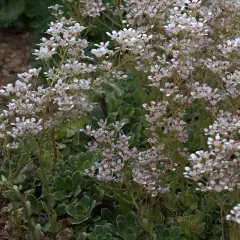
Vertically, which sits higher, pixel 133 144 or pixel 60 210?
pixel 133 144

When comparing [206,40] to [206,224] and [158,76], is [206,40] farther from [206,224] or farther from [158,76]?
[206,224]

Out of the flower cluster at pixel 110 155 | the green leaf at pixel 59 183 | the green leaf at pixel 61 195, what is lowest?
the green leaf at pixel 61 195

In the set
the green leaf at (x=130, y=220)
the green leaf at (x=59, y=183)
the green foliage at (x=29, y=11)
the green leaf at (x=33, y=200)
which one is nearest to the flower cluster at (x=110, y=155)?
the green leaf at (x=130, y=220)

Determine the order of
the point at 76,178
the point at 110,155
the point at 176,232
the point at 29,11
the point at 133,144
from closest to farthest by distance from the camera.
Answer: the point at 110,155
the point at 176,232
the point at 76,178
the point at 133,144
the point at 29,11

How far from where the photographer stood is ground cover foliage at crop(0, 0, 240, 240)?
2389 millimetres

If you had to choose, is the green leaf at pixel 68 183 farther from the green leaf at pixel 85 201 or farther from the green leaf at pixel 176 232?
the green leaf at pixel 176 232

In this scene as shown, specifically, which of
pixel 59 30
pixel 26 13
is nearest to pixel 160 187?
pixel 59 30

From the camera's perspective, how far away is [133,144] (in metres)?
3.23

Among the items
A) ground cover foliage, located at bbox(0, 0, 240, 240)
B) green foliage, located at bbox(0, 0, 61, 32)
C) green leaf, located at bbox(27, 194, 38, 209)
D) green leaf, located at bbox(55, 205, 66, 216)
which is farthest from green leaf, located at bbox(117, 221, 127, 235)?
green foliage, located at bbox(0, 0, 61, 32)

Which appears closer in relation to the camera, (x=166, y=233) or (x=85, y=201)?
(x=166, y=233)

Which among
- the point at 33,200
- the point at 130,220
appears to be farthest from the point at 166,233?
the point at 33,200

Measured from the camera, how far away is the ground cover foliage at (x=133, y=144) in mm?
2389

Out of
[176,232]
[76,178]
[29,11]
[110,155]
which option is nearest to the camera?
[110,155]

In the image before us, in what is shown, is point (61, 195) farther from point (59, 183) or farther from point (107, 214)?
point (107, 214)
